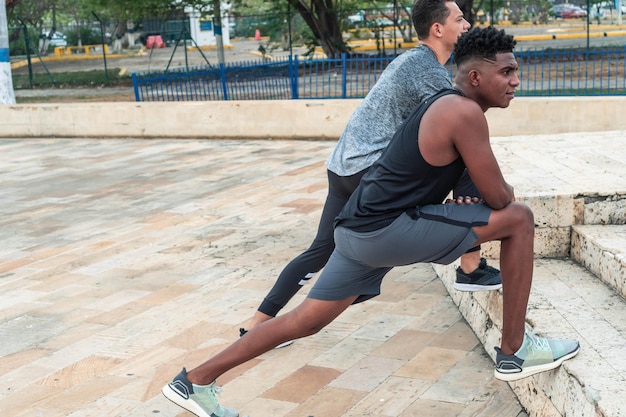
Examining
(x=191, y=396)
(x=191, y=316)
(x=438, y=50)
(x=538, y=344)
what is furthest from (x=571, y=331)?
(x=191, y=316)

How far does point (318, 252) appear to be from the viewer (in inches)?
167

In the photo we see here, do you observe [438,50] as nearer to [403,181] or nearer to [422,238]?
[403,181]

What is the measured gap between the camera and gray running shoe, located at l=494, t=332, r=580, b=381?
3.27 m

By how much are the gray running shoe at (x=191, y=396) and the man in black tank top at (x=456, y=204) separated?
690 millimetres

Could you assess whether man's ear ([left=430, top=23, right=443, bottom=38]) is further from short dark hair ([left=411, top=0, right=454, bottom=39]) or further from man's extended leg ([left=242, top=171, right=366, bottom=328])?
man's extended leg ([left=242, top=171, right=366, bottom=328])

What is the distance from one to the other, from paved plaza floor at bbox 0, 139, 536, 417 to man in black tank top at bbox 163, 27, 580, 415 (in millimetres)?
690

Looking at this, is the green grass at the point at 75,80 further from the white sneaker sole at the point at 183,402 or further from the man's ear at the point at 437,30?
the white sneaker sole at the point at 183,402

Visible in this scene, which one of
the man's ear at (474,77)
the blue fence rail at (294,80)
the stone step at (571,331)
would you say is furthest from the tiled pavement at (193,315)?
the blue fence rail at (294,80)

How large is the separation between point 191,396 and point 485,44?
176 cm

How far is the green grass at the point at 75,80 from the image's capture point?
24.4 metres

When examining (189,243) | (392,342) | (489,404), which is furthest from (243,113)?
(489,404)

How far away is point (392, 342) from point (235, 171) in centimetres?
571

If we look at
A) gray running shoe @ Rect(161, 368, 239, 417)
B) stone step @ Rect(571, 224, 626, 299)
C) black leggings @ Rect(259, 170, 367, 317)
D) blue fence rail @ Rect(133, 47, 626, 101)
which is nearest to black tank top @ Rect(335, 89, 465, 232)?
black leggings @ Rect(259, 170, 367, 317)

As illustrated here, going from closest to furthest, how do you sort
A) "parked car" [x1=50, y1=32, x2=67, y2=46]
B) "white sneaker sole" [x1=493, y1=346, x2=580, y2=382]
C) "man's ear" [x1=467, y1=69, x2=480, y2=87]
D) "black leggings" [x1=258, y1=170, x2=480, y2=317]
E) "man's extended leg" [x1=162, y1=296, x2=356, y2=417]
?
"man's ear" [x1=467, y1=69, x2=480, y2=87], "white sneaker sole" [x1=493, y1=346, x2=580, y2=382], "man's extended leg" [x1=162, y1=296, x2=356, y2=417], "black leggings" [x1=258, y1=170, x2=480, y2=317], "parked car" [x1=50, y1=32, x2=67, y2=46]
